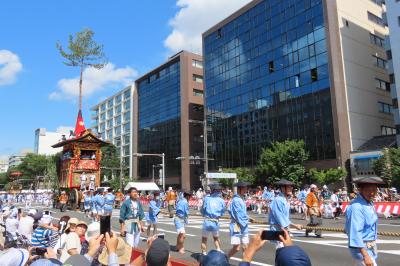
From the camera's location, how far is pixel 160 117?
79.7 metres

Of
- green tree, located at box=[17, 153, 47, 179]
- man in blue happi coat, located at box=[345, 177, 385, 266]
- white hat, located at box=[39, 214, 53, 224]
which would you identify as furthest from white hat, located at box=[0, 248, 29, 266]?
green tree, located at box=[17, 153, 47, 179]

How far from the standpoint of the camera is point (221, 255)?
3.08 m

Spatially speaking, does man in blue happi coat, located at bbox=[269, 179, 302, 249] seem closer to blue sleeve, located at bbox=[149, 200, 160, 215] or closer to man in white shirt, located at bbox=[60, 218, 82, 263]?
man in white shirt, located at bbox=[60, 218, 82, 263]

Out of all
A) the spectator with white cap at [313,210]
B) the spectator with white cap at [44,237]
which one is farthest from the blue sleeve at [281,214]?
the spectator with white cap at [313,210]

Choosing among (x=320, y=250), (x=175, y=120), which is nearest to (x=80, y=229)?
(x=320, y=250)

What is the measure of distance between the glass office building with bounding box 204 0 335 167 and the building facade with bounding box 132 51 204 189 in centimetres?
760

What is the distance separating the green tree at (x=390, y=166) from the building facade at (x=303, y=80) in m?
6.85

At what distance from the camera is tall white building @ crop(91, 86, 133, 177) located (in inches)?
3767

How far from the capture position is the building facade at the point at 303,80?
45219mm

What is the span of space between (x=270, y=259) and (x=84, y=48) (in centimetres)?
2990

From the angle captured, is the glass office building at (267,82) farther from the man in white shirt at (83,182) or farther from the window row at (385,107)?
the man in white shirt at (83,182)

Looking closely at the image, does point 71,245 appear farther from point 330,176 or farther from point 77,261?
point 330,176

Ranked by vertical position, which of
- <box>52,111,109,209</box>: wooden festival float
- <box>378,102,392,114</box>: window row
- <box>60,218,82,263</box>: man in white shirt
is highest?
<box>378,102,392,114</box>: window row

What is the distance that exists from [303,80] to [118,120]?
214 ft
